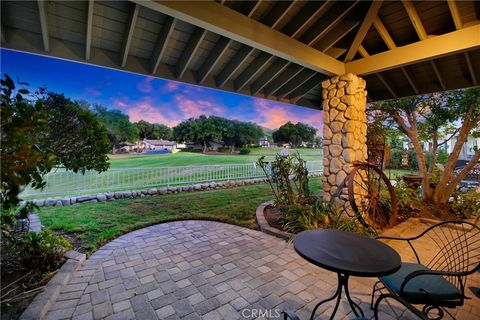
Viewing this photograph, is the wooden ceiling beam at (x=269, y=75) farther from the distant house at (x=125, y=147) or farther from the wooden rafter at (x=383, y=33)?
the distant house at (x=125, y=147)

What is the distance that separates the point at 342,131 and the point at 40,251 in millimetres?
4175

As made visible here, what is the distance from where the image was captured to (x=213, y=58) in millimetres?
3342

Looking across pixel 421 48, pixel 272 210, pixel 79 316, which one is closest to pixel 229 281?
pixel 79 316

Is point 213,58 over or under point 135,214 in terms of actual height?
over

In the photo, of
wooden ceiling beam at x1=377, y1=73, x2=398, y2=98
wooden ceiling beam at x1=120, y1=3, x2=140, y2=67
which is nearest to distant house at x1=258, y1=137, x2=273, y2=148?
wooden ceiling beam at x1=377, y1=73, x2=398, y2=98

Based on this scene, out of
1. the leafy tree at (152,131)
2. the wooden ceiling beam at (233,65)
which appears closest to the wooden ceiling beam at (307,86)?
the wooden ceiling beam at (233,65)

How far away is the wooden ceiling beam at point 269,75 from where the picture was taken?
3762mm

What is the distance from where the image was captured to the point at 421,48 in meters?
2.78

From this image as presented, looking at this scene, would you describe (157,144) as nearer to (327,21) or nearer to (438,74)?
(327,21)

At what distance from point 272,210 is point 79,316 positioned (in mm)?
3276

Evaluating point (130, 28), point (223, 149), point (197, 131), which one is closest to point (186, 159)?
point (197, 131)

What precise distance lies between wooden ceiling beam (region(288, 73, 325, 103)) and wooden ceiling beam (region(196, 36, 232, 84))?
2.14m

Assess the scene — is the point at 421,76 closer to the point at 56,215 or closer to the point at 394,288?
the point at 394,288

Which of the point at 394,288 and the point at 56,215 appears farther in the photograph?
the point at 56,215
